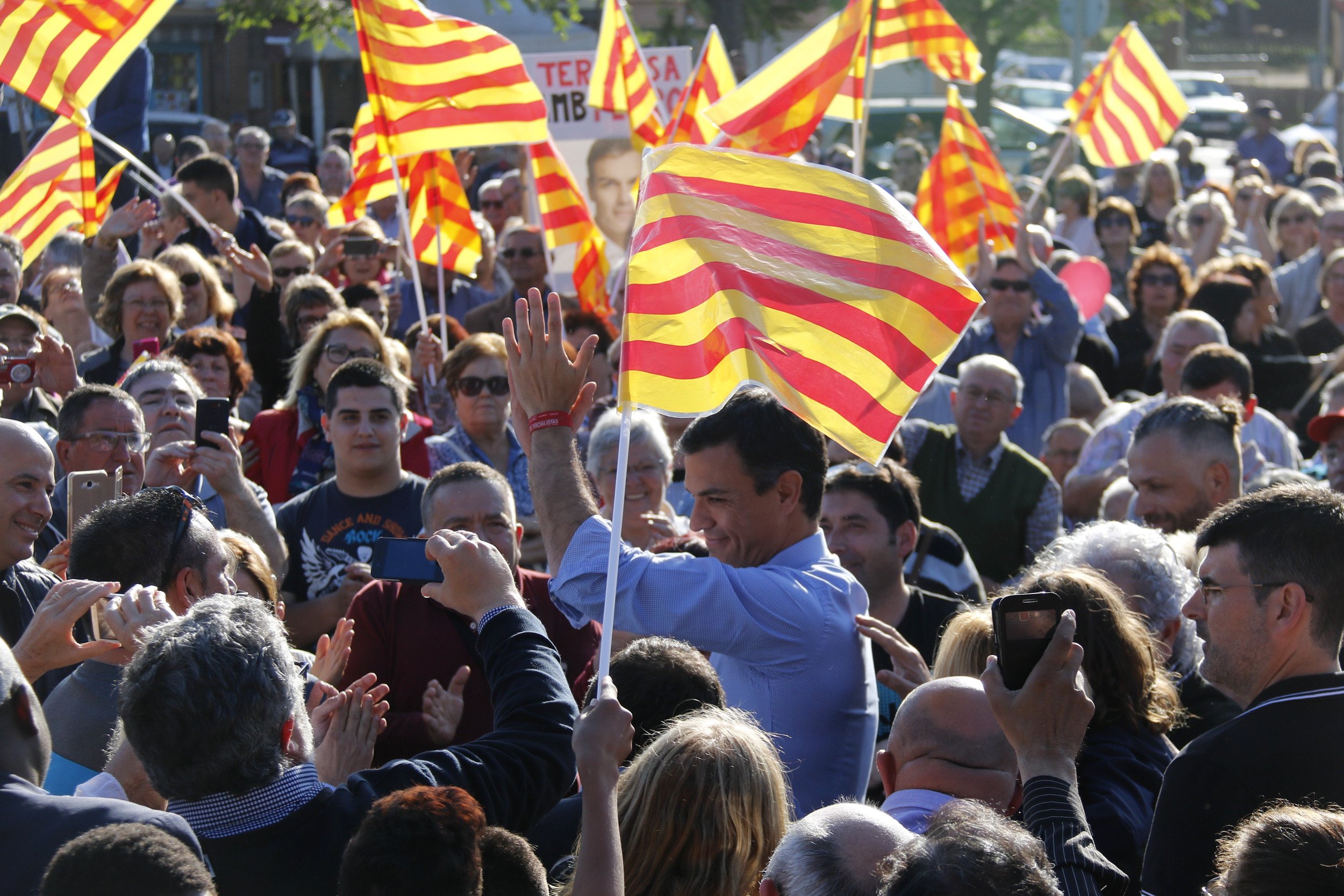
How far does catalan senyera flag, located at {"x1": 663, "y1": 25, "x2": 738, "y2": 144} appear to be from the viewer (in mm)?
8242

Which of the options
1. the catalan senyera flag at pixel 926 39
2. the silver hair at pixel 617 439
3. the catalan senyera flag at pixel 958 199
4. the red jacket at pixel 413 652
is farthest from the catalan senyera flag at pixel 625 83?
the red jacket at pixel 413 652

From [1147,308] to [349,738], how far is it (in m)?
7.63

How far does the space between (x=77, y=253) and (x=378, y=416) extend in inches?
183

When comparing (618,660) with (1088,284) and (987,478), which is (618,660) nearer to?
(987,478)

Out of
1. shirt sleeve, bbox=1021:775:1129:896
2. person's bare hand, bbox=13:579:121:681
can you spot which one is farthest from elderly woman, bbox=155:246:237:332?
shirt sleeve, bbox=1021:775:1129:896

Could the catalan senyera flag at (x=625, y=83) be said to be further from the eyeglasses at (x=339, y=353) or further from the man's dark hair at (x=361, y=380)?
the man's dark hair at (x=361, y=380)

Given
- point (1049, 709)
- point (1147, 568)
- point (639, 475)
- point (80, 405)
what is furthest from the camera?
point (639, 475)

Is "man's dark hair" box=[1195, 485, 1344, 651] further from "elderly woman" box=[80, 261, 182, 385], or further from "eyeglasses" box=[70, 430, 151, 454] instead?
"elderly woman" box=[80, 261, 182, 385]

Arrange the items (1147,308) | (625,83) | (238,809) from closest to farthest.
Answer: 1. (238,809)
2. (625,83)
3. (1147,308)

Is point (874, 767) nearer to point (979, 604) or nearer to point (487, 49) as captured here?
point (979, 604)

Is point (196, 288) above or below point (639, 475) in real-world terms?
above

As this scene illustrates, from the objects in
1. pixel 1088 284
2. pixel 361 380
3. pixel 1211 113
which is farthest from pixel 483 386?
pixel 1211 113

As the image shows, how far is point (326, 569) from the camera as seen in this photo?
5.16m

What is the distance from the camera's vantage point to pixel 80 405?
4895mm
